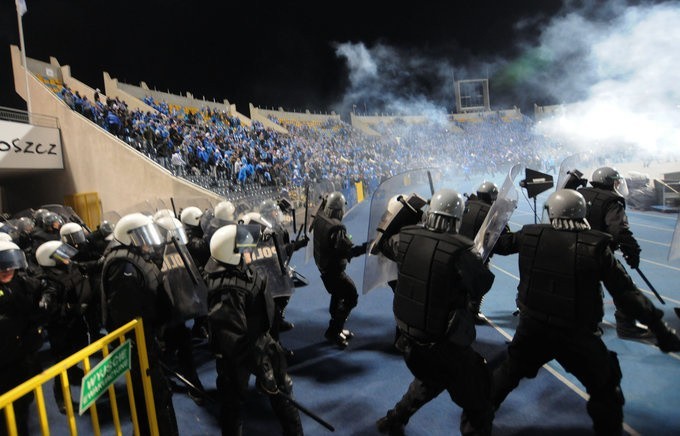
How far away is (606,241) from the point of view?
2.71 metres

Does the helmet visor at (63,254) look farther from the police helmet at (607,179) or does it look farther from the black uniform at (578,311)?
the police helmet at (607,179)

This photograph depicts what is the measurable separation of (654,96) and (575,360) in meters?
21.8

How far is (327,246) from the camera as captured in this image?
5043mm

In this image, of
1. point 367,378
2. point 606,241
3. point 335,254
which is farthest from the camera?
point 335,254

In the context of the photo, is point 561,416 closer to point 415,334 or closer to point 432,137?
point 415,334

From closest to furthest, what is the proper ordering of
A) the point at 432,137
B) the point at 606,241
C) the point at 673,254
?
the point at 606,241
the point at 673,254
the point at 432,137

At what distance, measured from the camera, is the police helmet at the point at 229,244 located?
2867mm

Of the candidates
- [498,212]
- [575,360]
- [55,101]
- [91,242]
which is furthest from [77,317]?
[55,101]

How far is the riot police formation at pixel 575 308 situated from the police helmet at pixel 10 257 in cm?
400

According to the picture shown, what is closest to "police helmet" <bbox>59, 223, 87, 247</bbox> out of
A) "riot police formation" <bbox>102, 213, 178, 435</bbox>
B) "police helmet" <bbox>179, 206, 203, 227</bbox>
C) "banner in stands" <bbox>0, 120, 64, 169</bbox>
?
"police helmet" <bbox>179, 206, 203, 227</bbox>

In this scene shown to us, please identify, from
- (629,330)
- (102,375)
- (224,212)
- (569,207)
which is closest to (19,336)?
(102,375)

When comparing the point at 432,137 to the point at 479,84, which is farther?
the point at 479,84

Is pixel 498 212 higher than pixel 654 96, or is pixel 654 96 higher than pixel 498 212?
pixel 654 96

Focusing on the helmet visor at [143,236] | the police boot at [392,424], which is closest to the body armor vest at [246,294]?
the helmet visor at [143,236]
